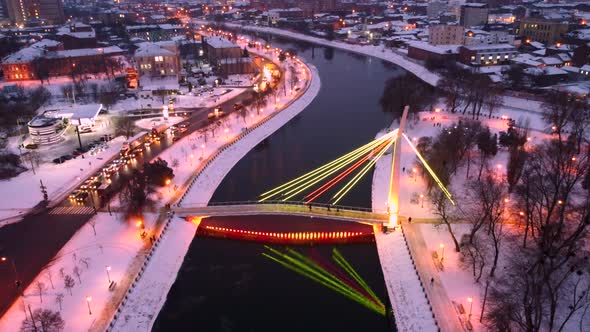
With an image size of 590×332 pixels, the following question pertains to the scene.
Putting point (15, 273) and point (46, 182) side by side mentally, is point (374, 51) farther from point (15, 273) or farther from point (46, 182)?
point (15, 273)

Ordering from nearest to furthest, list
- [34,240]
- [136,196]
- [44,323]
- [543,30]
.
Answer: [44,323]
[34,240]
[136,196]
[543,30]

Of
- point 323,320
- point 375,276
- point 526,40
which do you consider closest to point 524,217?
point 375,276

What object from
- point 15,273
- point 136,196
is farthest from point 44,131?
point 15,273

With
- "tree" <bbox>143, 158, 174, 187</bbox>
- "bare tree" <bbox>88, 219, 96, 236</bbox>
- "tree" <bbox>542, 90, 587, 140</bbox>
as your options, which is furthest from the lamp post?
"tree" <bbox>542, 90, 587, 140</bbox>

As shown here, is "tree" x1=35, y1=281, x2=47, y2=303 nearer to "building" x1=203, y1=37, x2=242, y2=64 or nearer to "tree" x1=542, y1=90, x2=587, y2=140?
"tree" x1=542, y1=90, x2=587, y2=140

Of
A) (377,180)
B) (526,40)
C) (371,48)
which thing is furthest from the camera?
(371,48)

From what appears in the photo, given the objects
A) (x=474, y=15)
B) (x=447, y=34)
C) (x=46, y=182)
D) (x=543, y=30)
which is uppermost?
(x=474, y=15)

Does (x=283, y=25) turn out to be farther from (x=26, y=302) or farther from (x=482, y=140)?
(x=26, y=302)
